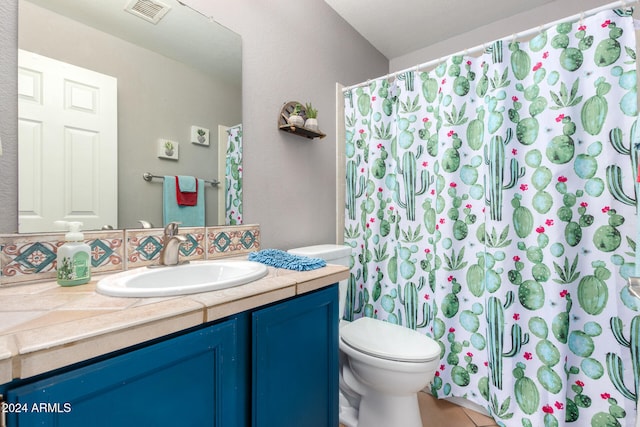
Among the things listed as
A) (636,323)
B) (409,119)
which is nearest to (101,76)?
(409,119)

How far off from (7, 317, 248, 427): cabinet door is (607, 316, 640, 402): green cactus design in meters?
1.52

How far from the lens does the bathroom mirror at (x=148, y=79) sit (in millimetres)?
983

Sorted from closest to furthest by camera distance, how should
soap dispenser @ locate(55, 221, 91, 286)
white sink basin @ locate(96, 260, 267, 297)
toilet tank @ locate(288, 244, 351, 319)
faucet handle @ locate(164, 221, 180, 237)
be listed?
1. white sink basin @ locate(96, 260, 267, 297)
2. soap dispenser @ locate(55, 221, 91, 286)
3. faucet handle @ locate(164, 221, 180, 237)
4. toilet tank @ locate(288, 244, 351, 319)

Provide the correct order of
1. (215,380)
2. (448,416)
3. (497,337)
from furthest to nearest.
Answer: (448,416), (497,337), (215,380)

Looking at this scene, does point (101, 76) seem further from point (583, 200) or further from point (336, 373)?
point (583, 200)

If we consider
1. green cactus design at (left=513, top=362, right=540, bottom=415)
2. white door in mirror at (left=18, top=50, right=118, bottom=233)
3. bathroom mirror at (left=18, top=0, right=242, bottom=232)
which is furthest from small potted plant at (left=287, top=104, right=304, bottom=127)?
green cactus design at (left=513, top=362, right=540, bottom=415)

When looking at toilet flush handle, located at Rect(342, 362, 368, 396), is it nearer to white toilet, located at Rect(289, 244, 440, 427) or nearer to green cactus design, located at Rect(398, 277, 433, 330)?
white toilet, located at Rect(289, 244, 440, 427)

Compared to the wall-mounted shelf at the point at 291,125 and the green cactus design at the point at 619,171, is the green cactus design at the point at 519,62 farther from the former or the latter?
the wall-mounted shelf at the point at 291,125

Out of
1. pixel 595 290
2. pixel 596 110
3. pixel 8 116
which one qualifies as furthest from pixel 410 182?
pixel 8 116

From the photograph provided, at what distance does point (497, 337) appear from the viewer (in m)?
1.52

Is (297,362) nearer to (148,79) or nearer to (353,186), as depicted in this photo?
(148,79)

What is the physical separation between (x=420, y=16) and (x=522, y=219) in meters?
1.59

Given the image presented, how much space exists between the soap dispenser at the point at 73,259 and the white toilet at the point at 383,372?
93 cm

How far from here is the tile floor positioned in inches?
61.6
